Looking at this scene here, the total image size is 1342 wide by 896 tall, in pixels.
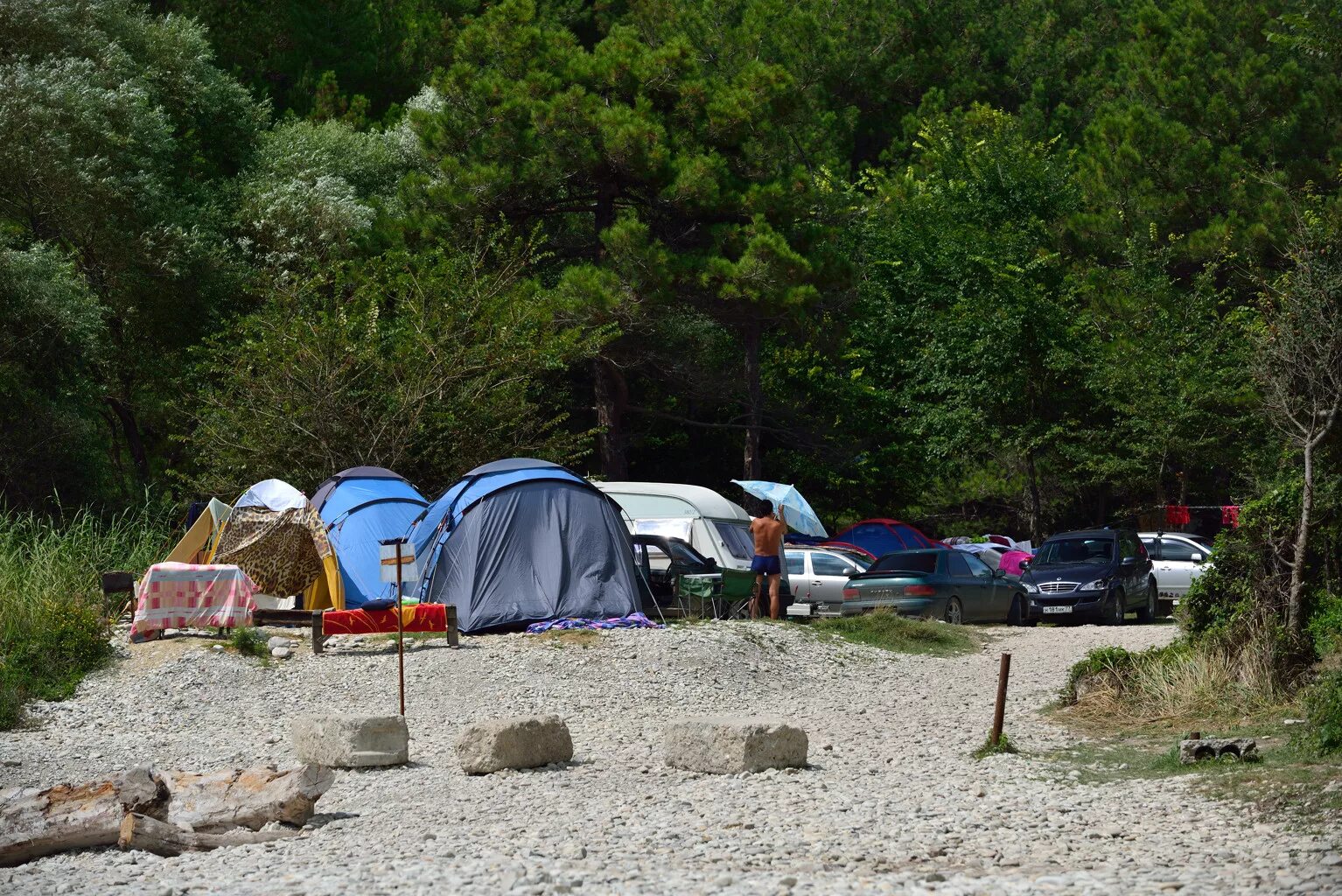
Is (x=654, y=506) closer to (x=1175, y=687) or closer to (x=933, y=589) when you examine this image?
(x=933, y=589)

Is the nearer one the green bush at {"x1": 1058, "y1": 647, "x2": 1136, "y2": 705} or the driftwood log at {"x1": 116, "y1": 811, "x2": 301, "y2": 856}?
the driftwood log at {"x1": 116, "y1": 811, "x2": 301, "y2": 856}

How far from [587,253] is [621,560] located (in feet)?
44.8

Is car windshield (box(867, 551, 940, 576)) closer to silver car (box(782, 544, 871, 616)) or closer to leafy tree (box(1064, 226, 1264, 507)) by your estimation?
silver car (box(782, 544, 871, 616))

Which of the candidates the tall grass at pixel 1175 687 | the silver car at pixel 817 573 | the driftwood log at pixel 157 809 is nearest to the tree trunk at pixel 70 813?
the driftwood log at pixel 157 809

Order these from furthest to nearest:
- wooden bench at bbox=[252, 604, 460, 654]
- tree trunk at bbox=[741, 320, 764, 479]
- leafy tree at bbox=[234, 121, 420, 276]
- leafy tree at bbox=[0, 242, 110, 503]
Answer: tree trunk at bbox=[741, 320, 764, 479] → leafy tree at bbox=[234, 121, 420, 276] → leafy tree at bbox=[0, 242, 110, 503] → wooden bench at bbox=[252, 604, 460, 654]

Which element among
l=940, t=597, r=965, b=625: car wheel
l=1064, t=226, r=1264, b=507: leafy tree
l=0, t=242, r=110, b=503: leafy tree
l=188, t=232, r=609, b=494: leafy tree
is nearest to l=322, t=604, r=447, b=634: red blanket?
l=188, t=232, r=609, b=494: leafy tree

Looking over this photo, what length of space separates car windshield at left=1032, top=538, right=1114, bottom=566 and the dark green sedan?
1669 mm

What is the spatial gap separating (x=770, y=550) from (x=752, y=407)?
12764 millimetres

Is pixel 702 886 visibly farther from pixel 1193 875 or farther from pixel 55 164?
pixel 55 164

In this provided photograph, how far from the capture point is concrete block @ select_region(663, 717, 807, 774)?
10203 millimetres

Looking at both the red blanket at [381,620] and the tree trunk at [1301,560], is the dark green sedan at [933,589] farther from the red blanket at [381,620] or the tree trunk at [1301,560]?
the tree trunk at [1301,560]

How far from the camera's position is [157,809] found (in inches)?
332

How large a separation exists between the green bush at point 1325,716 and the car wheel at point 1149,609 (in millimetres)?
14964

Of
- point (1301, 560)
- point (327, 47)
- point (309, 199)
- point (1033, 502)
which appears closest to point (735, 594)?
point (1301, 560)
